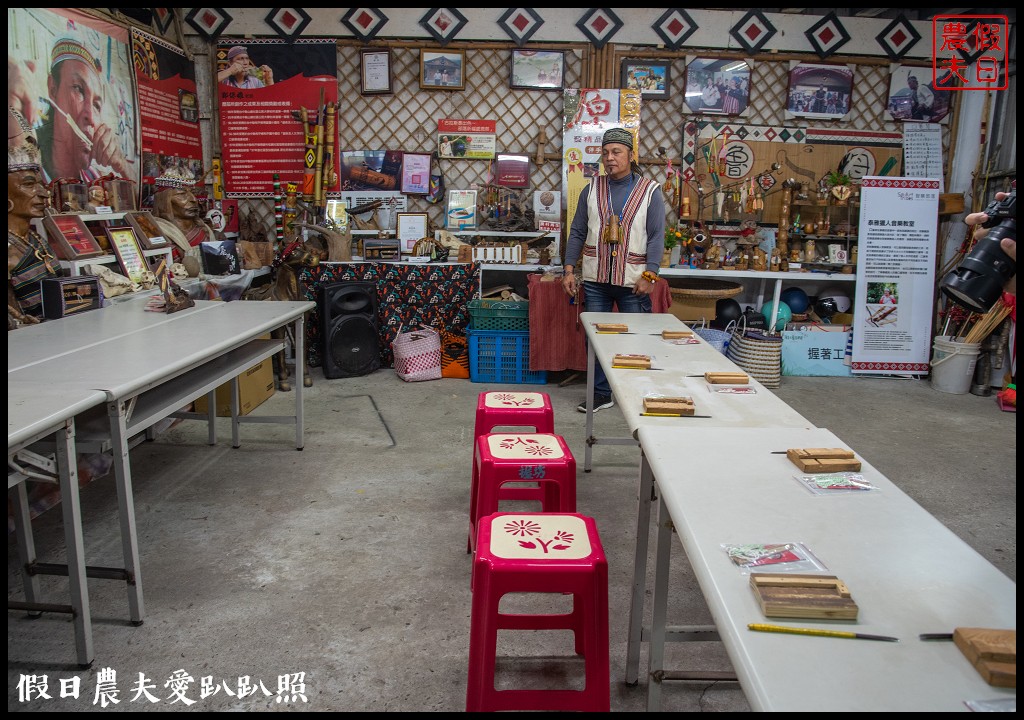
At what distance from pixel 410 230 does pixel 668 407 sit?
3.80 m

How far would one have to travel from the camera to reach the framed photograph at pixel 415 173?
223 inches

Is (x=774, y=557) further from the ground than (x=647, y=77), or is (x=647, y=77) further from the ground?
(x=647, y=77)

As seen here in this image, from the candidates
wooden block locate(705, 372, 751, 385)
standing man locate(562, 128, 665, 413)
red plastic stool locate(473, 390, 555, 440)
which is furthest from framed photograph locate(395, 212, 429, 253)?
wooden block locate(705, 372, 751, 385)

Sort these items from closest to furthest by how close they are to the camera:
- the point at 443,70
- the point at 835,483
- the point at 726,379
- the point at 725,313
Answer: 1. the point at 835,483
2. the point at 726,379
3. the point at 725,313
4. the point at 443,70

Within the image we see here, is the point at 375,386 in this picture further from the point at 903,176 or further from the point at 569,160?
the point at 903,176

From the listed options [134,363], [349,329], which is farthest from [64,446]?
[349,329]

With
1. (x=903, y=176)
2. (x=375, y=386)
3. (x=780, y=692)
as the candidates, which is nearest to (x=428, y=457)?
(x=375, y=386)

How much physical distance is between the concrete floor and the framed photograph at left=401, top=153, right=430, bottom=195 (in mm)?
1969

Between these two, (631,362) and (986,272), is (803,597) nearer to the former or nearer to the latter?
(986,272)

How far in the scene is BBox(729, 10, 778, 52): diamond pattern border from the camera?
18.3 feet

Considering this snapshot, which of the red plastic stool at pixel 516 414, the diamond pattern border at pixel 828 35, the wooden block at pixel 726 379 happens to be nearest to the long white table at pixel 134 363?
the red plastic stool at pixel 516 414

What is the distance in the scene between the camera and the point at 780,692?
82cm

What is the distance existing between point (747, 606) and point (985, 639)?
0.27 m

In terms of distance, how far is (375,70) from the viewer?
5566 millimetres
